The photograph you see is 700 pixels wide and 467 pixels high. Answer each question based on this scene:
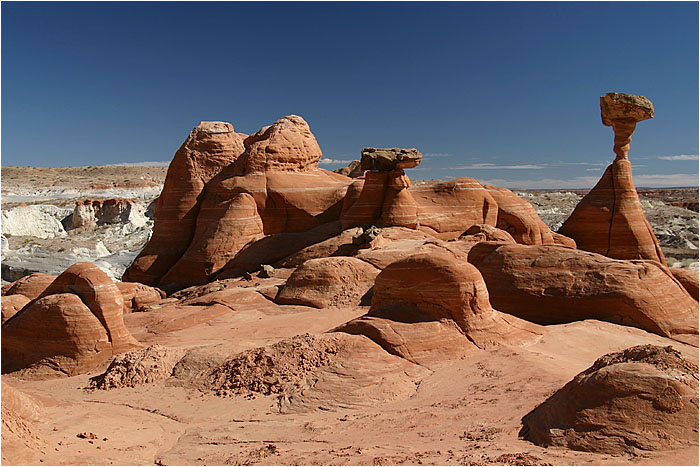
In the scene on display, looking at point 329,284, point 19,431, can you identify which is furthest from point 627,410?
point 329,284

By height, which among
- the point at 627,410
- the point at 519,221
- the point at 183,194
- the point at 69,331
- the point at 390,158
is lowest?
the point at 69,331

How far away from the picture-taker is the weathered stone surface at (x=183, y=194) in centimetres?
1902

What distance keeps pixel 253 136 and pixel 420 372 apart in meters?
16.6

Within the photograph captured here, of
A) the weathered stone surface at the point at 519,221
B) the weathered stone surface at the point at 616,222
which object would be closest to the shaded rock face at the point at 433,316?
the weathered stone surface at the point at 519,221

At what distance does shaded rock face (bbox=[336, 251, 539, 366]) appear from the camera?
7.69 metres

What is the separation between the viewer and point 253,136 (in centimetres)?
2175

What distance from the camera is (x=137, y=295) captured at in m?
15.2

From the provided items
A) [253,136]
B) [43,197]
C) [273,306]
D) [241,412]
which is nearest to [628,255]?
[273,306]

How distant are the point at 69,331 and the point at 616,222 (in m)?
18.8

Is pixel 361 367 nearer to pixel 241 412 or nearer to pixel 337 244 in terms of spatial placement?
pixel 241 412

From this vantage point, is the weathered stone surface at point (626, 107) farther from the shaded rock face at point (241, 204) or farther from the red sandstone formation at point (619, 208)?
the shaded rock face at point (241, 204)

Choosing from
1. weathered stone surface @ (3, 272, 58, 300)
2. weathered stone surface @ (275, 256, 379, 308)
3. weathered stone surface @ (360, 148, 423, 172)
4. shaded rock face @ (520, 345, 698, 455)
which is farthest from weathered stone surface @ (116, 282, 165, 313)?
shaded rock face @ (520, 345, 698, 455)

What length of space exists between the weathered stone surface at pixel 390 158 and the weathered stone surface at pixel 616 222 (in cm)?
776

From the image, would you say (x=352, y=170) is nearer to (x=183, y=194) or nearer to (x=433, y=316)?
(x=183, y=194)
